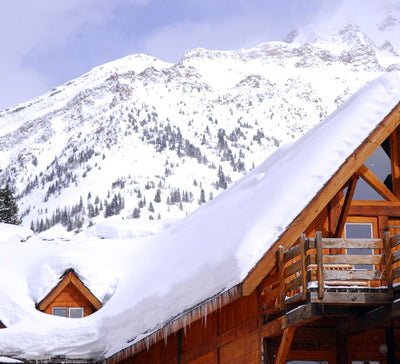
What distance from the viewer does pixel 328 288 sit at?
42.4 ft

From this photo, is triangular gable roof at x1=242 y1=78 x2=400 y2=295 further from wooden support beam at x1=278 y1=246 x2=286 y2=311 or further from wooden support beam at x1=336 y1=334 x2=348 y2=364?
wooden support beam at x1=336 y1=334 x2=348 y2=364

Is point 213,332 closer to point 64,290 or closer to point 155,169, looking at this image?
point 64,290

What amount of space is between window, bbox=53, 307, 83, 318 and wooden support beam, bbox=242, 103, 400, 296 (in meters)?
A: 10.6

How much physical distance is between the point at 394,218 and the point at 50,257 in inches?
439

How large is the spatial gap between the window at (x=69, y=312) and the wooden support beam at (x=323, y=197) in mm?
10610

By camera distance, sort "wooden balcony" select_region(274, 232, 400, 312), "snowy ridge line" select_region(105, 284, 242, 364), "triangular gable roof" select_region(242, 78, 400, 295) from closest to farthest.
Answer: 1. "wooden balcony" select_region(274, 232, 400, 312)
2. "triangular gable roof" select_region(242, 78, 400, 295)
3. "snowy ridge line" select_region(105, 284, 242, 364)

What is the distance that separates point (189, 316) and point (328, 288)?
135 inches

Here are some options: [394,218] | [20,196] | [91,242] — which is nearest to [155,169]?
[20,196]

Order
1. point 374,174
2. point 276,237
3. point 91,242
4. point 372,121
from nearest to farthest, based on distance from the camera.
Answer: point 276,237, point 372,121, point 374,174, point 91,242

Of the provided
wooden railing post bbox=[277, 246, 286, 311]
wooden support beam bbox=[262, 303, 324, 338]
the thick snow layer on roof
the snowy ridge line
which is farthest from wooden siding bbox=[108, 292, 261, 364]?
wooden railing post bbox=[277, 246, 286, 311]

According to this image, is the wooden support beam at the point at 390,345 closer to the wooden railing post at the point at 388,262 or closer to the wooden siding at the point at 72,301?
the wooden railing post at the point at 388,262

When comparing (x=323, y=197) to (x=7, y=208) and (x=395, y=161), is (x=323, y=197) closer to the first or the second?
(x=395, y=161)

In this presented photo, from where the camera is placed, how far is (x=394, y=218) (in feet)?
53.4

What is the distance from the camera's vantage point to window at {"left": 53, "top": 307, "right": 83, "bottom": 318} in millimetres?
23266
